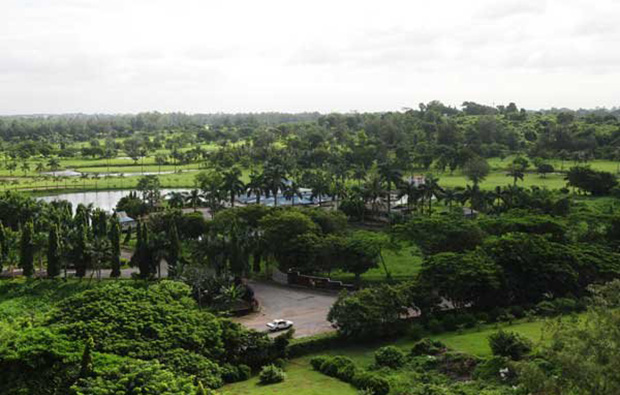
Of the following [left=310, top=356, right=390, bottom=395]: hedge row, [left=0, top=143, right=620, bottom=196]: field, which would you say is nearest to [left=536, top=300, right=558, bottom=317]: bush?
[left=310, top=356, right=390, bottom=395]: hedge row

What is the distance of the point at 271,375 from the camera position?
114 ft

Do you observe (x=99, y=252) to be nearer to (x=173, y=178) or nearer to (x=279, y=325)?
(x=279, y=325)

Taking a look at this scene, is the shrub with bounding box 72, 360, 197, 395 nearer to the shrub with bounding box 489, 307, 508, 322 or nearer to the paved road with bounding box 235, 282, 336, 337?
the paved road with bounding box 235, 282, 336, 337

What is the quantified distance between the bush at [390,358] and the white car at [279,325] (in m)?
8.82

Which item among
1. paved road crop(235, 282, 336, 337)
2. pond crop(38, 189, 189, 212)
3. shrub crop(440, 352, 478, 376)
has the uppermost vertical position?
pond crop(38, 189, 189, 212)

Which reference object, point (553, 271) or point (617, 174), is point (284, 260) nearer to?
point (553, 271)

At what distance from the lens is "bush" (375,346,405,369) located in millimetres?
36188

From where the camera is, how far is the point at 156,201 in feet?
285

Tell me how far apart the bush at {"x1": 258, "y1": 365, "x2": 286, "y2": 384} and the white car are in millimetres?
8050

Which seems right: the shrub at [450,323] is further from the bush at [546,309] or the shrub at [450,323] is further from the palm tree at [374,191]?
the palm tree at [374,191]

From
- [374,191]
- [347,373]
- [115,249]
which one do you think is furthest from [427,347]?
[374,191]

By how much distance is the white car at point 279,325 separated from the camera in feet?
143

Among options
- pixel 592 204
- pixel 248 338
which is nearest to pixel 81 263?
pixel 248 338

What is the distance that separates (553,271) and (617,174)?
7141cm
